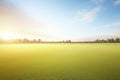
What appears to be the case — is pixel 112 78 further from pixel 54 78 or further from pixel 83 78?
pixel 54 78

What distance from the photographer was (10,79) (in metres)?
5.78

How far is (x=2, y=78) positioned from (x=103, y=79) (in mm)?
4300

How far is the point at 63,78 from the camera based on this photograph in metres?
5.96

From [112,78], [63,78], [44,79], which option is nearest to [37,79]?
[44,79]

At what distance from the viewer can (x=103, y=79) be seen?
5.89m

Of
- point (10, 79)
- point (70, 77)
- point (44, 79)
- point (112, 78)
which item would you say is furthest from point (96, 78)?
point (10, 79)

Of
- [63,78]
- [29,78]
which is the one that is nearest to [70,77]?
[63,78]

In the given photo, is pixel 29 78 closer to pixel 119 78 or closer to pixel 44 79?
pixel 44 79

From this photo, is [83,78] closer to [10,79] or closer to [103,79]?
[103,79]

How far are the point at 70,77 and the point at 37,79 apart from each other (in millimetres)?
1445

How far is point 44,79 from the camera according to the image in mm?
5840

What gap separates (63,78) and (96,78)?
145cm

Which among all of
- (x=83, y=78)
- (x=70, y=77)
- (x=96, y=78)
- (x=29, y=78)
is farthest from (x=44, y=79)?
(x=96, y=78)

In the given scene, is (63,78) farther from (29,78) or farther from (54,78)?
(29,78)
